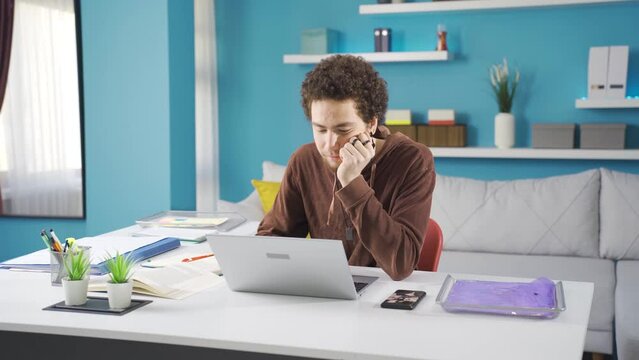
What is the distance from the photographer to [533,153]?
4125mm

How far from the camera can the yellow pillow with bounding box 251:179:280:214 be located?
407 cm

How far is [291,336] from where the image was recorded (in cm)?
146

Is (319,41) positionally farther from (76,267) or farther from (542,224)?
(76,267)

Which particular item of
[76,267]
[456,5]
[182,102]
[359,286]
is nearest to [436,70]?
[456,5]

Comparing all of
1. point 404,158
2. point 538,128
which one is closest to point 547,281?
point 404,158

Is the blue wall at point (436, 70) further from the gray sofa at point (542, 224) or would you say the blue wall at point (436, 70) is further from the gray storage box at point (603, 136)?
the gray sofa at point (542, 224)

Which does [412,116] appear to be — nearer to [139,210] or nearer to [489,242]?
[489,242]

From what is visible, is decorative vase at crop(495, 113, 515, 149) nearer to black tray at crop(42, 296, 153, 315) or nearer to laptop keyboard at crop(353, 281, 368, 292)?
laptop keyboard at crop(353, 281, 368, 292)

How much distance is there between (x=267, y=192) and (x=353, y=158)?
7.10 feet

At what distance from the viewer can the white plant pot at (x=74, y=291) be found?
1689mm

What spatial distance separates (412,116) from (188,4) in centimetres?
141

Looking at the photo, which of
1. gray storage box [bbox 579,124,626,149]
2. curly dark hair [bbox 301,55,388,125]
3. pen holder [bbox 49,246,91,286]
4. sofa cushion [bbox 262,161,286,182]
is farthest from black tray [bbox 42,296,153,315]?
gray storage box [bbox 579,124,626,149]

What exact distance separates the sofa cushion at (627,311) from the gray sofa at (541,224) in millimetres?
30

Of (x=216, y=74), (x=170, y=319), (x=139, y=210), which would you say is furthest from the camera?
(x=216, y=74)
